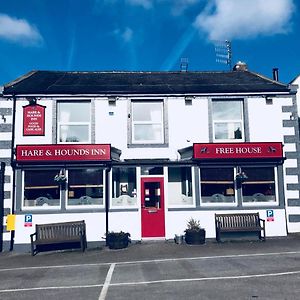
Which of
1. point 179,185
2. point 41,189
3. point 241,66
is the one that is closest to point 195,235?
point 179,185

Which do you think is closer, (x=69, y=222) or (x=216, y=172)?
(x=69, y=222)

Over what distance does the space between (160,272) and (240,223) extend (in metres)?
5.55

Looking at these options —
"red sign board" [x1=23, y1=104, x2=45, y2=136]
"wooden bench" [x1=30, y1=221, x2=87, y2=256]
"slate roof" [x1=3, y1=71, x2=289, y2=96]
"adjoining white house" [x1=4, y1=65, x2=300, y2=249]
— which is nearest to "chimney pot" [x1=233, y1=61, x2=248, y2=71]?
"slate roof" [x1=3, y1=71, x2=289, y2=96]

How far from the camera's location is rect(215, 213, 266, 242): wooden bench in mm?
12984

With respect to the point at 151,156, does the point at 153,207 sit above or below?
below

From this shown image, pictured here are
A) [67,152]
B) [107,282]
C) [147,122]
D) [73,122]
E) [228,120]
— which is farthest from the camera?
[228,120]

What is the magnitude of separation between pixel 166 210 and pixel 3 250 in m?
6.39

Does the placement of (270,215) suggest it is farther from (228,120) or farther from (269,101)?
(269,101)

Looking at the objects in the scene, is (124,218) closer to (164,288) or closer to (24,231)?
(24,231)

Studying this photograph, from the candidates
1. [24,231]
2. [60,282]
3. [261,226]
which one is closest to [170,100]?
[261,226]

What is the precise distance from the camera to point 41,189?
44.0ft

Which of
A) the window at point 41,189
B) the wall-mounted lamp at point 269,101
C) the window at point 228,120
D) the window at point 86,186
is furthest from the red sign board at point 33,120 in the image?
the wall-mounted lamp at point 269,101

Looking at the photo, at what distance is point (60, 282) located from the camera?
8102mm

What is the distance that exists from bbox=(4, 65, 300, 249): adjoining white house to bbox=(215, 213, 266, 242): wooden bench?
0.33m
